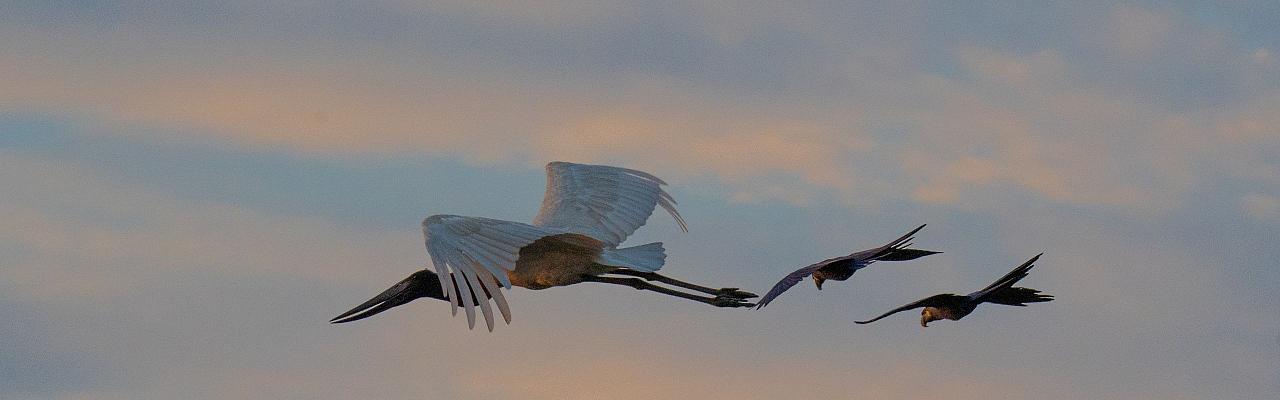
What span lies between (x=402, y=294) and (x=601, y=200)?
6.51 feet

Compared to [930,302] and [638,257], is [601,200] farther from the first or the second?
[930,302]

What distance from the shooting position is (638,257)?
14906 millimetres

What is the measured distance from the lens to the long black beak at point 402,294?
1617 cm

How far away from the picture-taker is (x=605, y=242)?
15852mm

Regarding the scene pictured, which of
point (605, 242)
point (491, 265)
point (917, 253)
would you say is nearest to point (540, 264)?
point (605, 242)

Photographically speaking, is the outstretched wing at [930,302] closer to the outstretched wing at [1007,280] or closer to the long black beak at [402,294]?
the outstretched wing at [1007,280]

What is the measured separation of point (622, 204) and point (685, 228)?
2.94 ft

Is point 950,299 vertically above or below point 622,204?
below

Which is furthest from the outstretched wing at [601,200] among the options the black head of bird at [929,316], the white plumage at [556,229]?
the black head of bird at [929,316]

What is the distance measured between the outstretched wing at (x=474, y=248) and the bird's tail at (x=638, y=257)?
1242 mm

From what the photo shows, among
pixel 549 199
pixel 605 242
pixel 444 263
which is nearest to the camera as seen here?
pixel 444 263

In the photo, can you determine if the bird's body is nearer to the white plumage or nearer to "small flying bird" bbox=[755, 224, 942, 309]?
the white plumage

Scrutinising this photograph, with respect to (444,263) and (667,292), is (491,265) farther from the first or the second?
(667,292)

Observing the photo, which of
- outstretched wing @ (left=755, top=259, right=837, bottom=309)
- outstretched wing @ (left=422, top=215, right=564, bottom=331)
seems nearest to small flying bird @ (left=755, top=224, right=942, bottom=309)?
outstretched wing @ (left=755, top=259, right=837, bottom=309)
